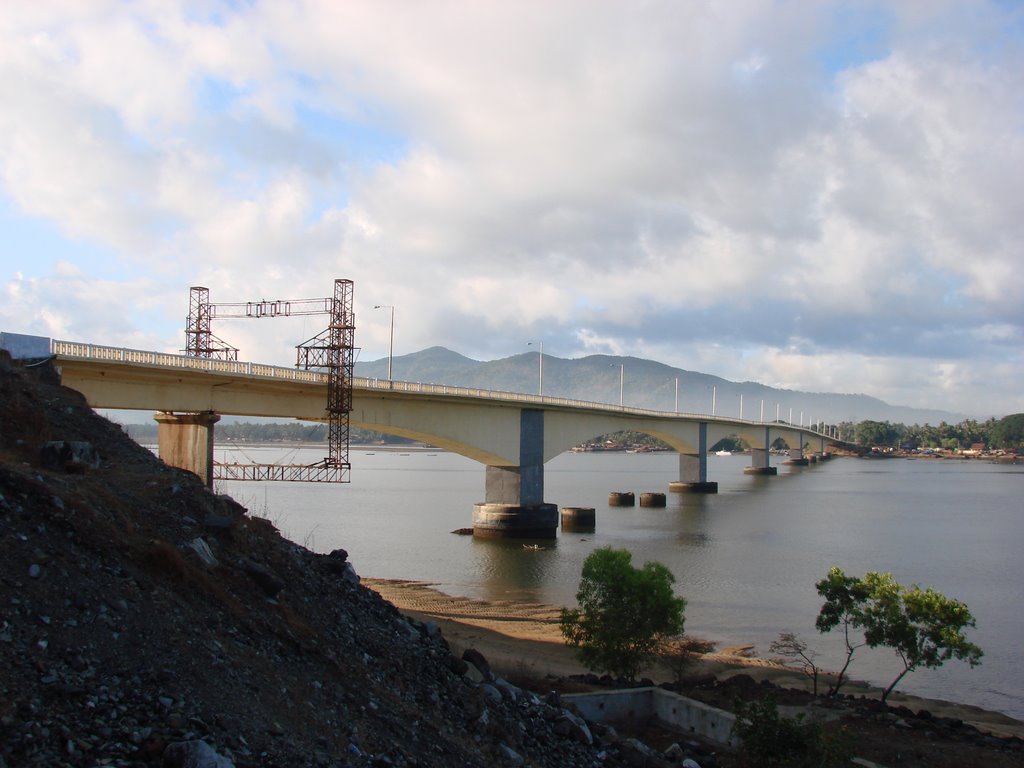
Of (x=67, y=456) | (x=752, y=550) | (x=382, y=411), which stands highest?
(x=382, y=411)

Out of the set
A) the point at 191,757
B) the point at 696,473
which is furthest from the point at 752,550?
the point at 696,473

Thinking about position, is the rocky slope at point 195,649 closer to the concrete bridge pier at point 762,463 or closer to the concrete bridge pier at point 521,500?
the concrete bridge pier at point 521,500

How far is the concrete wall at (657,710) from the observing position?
1678cm

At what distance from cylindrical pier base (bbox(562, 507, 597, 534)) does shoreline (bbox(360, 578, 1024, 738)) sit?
73.9ft

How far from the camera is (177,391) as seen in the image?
35.5 meters

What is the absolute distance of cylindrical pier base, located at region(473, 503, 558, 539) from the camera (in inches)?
2125

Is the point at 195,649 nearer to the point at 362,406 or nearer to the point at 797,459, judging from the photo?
the point at 362,406

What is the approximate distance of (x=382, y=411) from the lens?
→ 158 ft

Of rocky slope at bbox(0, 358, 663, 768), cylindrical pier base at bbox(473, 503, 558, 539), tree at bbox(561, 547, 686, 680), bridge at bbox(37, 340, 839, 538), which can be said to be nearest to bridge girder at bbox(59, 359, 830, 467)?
bridge at bbox(37, 340, 839, 538)

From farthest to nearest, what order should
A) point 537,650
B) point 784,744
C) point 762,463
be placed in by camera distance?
1. point 762,463
2. point 537,650
3. point 784,744

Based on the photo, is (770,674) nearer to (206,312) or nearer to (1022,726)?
(1022,726)

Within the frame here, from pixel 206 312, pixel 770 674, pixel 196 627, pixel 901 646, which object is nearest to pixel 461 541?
pixel 206 312

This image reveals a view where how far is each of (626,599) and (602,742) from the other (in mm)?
7472

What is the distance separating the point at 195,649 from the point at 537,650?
17844 mm
